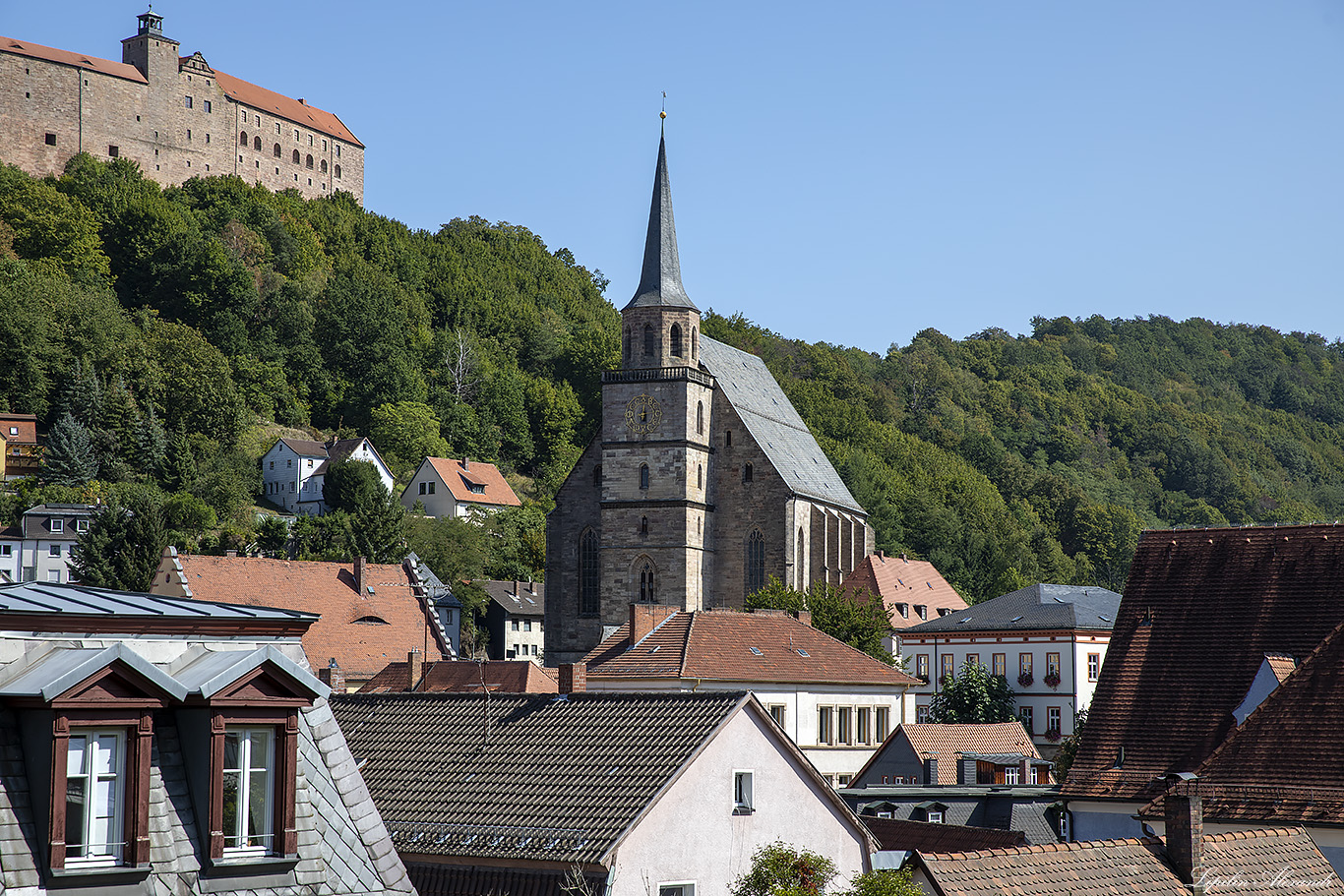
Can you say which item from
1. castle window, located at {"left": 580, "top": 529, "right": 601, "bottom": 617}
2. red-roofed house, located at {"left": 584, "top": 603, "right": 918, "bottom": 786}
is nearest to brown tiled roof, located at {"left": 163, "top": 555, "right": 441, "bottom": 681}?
red-roofed house, located at {"left": 584, "top": 603, "right": 918, "bottom": 786}

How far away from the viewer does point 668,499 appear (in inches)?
2601

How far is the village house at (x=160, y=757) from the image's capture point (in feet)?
30.8

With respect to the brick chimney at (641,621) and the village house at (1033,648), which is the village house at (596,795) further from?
the village house at (1033,648)

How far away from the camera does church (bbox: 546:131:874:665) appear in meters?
66.0

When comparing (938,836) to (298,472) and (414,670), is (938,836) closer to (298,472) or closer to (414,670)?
(414,670)

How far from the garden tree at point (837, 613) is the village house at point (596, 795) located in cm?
4038

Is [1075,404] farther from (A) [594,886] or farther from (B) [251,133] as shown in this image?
(A) [594,886]

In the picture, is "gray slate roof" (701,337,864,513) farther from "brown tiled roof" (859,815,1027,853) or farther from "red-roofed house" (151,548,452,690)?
"brown tiled roof" (859,815,1027,853)

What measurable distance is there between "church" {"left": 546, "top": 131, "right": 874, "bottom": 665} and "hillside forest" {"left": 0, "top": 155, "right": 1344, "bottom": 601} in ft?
70.2

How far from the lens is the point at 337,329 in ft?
406

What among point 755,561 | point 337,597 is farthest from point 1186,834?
point 755,561

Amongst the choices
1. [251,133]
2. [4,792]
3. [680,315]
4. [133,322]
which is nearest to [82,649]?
[4,792]

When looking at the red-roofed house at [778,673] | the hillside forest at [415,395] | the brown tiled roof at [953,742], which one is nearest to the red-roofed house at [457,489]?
the hillside forest at [415,395]

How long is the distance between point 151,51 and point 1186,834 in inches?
4933
